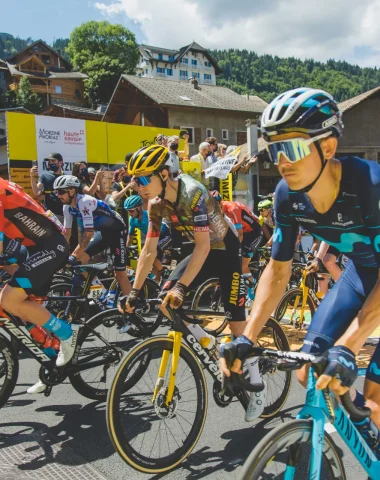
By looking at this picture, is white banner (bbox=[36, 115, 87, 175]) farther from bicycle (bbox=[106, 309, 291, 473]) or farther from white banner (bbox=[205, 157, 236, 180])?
bicycle (bbox=[106, 309, 291, 473])

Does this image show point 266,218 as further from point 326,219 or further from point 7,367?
point 326,219

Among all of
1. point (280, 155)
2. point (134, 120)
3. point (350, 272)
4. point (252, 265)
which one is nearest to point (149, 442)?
point (350, 272)

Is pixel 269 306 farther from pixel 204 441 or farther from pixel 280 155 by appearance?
pixel 204 441

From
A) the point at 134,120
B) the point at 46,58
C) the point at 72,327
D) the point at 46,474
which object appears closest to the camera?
the point at 46,474

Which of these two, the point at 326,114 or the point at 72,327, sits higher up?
the point at 326,114

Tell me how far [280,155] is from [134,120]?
41887 millimetres

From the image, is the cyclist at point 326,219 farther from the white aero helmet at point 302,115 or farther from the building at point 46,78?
the building at point 46,78

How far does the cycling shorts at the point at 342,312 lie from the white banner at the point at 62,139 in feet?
29.4

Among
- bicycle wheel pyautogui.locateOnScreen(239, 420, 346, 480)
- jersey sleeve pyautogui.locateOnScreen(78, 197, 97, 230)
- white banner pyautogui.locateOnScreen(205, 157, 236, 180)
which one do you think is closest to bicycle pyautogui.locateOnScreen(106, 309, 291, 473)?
bicycle wheel pyautogui.locateOnScreen(239, 420, 346, 480)

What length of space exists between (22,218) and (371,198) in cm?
308

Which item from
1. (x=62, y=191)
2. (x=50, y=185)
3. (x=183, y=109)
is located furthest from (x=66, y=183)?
(x=183, y=109)

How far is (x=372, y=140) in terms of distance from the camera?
31.2 m

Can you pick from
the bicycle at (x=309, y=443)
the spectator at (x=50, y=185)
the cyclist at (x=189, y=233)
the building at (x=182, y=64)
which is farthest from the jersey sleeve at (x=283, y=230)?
the building at (x=182, y=64)

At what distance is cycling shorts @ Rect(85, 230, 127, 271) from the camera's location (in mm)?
7043
